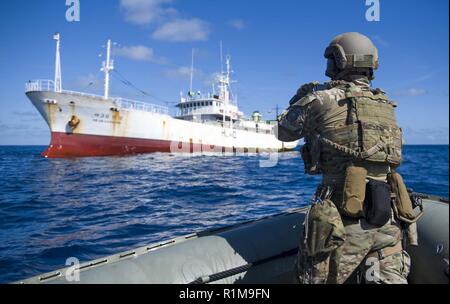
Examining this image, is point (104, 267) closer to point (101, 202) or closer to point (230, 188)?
point (101, 202)

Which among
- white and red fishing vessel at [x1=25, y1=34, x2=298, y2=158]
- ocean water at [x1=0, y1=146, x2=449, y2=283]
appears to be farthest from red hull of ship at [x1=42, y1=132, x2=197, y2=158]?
ocean water at [x1=0, y1=146, x2=449, y2=283]

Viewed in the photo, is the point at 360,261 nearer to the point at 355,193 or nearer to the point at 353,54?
the point at 355,193

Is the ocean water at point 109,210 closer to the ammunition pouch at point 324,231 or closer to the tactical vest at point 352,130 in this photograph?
the ammunition pouch at point 324,231

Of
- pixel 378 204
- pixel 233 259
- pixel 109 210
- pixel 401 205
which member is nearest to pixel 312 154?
pixel 378 204

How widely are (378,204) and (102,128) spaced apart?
2815cm

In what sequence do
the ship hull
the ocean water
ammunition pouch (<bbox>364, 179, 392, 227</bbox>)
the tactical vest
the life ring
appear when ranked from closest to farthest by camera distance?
ammunition pouch (<bbox>364, 179, 392, 227</bbox>) < the tactical vest < the ocean water < the ship hull < the life ring

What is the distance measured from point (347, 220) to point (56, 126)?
28.4 meters

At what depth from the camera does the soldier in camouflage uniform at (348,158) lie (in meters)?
2.11

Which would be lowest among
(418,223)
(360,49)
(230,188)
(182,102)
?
(230,188)

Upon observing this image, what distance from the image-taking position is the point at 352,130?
2.19m

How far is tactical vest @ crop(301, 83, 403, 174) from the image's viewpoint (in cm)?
217

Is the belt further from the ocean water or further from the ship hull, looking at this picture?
the ship hull

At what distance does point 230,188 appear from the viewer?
40.2 ft
